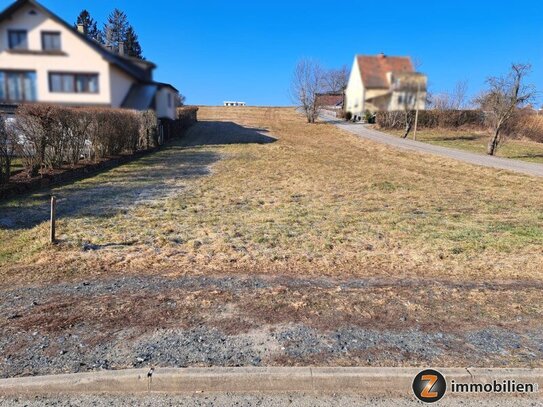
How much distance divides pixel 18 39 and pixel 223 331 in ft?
9.76

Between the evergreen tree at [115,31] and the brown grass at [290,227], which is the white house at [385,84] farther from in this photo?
the brown grass at [290,227]


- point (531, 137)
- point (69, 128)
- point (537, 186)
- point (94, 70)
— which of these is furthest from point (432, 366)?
point (531, 137)

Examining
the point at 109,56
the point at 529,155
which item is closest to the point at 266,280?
the point at 109,56

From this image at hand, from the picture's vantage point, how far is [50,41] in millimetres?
1206

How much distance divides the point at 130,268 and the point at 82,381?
2.44 m

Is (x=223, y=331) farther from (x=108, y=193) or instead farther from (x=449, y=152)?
(x=449, y=152)

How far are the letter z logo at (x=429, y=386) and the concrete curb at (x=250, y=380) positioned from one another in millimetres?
49

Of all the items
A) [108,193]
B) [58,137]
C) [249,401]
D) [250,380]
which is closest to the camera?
[249,401]

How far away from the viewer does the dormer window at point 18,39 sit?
3.92ft

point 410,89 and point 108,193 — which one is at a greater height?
point 410,89

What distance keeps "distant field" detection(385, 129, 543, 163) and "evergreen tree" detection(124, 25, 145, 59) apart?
28752mm

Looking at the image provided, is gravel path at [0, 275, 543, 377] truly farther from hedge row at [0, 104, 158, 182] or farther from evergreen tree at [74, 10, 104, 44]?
hedge row at [0, 104, 158, 182]

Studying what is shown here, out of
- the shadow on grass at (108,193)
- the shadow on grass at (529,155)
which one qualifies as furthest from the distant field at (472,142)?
the shadow on grass at (108,193)

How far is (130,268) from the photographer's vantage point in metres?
5.14
